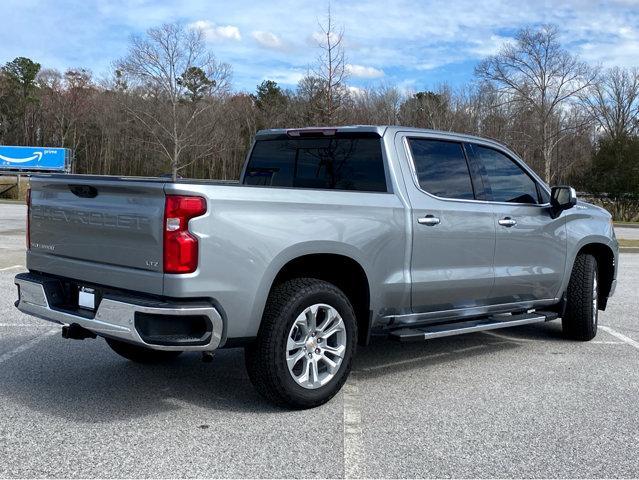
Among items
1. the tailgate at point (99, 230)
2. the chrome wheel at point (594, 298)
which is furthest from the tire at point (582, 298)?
the tailgate at point (99, 230)

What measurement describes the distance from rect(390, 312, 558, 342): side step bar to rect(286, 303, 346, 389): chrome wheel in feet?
1.76

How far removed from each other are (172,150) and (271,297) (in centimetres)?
3926

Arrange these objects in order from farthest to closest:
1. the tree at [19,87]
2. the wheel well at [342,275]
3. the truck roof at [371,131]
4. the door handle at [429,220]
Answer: the tree at [19,87] → the truck roof at [371,131] → the door handle at [429,220] → the wheel well at [342,275]

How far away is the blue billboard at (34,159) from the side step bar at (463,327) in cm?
4653

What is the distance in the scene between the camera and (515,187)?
6059 mm

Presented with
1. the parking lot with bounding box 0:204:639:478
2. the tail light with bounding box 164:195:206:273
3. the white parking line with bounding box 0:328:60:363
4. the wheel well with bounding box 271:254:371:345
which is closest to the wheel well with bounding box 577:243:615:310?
the parking lot with bounding box 0:204:639:478

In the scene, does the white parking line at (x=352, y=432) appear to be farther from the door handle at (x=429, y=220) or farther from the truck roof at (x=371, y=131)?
the truck roof at (x=371, y=131)

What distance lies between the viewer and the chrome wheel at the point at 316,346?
4.45 m

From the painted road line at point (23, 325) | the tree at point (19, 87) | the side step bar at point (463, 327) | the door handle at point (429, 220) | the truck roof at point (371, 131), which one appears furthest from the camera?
the tree at point (19, 87)

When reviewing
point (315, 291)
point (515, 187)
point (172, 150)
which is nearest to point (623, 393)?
point (515, 187)

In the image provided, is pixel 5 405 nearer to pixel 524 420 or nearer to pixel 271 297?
pixel 271 297

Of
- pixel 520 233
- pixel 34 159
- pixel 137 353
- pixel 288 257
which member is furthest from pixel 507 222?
pixel 34 159

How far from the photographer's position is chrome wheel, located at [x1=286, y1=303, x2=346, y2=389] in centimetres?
445

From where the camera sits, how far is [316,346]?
4555 mm
